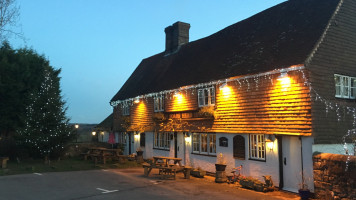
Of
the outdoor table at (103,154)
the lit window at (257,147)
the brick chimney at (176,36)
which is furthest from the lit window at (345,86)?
the outdoor table at (103,154)

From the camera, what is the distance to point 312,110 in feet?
33.7

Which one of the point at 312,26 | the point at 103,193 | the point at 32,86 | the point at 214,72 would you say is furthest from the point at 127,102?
the point at 312,26

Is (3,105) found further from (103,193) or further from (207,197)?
(207,197)

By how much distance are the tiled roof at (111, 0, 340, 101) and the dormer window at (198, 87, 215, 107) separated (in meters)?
0.55

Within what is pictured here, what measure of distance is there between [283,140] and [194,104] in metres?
5.80

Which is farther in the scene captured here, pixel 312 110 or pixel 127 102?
pixel 127 102

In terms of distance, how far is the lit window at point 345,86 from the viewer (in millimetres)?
11500

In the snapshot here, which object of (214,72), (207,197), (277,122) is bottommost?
(207,197)

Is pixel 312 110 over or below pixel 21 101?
below

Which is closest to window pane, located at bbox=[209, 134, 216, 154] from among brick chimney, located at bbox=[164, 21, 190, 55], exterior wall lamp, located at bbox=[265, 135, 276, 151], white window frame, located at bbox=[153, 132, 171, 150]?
exterior wall lamp, located at bbox=[265, 135, 276, 151]

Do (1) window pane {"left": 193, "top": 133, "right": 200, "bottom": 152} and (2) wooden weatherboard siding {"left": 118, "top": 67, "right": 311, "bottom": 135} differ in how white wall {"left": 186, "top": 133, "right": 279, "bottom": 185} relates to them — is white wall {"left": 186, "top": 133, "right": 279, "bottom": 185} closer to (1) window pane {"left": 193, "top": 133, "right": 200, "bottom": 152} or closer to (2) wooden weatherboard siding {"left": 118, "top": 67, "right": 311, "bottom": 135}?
(1) window pane {"left": 193, "top": 133, "right": 200, "bottom": 152}

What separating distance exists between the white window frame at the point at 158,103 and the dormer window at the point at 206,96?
3.98m

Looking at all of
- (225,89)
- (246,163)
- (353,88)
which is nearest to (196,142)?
(225,89)

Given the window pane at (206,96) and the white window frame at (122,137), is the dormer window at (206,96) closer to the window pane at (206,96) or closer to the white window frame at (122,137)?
the window pane at (206,96)
